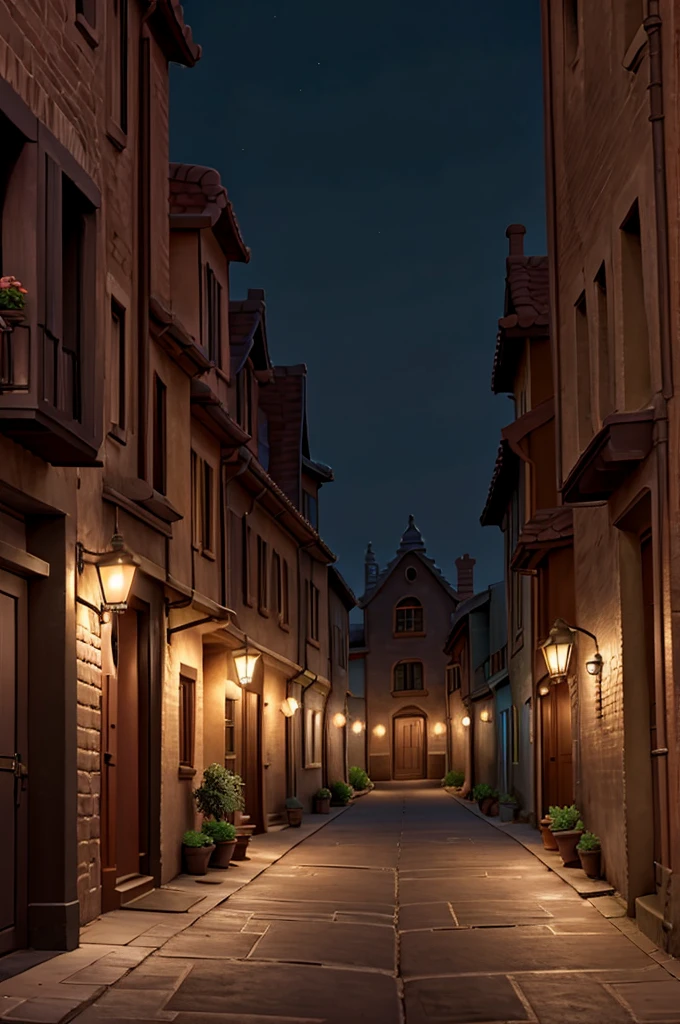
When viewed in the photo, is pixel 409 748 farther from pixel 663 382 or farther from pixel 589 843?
pixel 663 382

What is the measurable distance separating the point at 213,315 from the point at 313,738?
14.9 meters

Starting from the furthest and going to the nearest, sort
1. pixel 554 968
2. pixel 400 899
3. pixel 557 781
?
pixel 557 781 → pixel 400 899 → pixel 554 968

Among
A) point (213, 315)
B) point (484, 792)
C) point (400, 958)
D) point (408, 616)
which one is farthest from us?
point (408, 616)

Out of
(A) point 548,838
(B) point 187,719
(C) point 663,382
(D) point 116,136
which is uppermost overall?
(D) point 116,136

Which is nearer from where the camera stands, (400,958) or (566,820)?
(400,958)

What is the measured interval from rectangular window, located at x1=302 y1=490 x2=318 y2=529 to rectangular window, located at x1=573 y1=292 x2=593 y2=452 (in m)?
17.8

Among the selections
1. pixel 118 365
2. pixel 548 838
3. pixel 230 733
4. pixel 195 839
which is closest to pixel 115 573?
pixel 118 365

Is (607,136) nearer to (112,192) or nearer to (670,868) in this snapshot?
(112,192)

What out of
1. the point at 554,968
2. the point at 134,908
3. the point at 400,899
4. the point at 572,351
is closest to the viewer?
the point at 554,968

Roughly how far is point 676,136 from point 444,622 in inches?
1862

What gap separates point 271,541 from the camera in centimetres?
2605

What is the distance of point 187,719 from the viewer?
56.1 feet

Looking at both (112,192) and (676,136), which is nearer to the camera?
(676,136)

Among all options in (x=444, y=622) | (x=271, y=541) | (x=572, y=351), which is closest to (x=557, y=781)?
(x=271, y=541)
